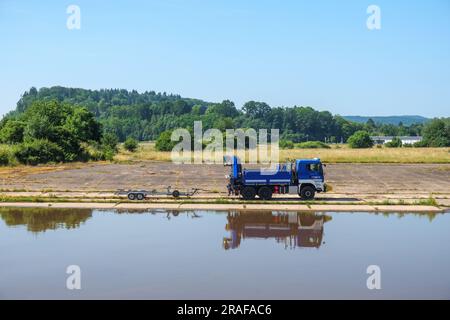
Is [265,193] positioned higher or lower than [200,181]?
higher

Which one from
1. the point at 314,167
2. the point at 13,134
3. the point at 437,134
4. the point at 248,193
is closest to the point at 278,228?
the point at 248,193

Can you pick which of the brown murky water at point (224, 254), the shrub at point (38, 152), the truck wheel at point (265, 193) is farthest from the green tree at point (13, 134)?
the truck wheel at point (265, 193)

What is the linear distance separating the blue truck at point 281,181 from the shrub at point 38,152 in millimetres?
30423

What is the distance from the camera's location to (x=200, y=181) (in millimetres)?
40250

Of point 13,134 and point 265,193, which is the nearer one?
point 265,193

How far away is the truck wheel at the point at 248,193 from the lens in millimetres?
29969

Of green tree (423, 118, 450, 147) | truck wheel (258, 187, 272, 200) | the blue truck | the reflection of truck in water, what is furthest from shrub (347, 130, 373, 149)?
the reflection of truck in water

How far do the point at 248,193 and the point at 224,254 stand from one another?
12.4m

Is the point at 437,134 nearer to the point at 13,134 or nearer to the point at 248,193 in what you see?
the point at 13,134

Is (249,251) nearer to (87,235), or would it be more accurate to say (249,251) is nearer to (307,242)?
(307,242)

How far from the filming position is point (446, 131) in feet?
385

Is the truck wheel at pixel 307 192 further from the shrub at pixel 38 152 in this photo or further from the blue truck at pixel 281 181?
the shrub at pixel 38 152
